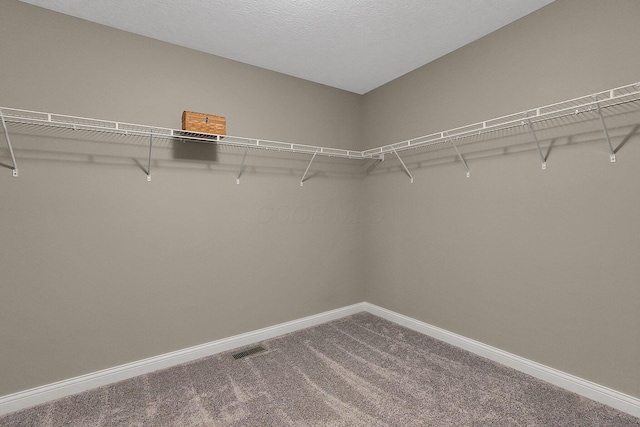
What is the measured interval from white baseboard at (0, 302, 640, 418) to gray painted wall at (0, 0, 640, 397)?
0.18ft

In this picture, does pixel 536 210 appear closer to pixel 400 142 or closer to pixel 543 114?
pixel 543 114

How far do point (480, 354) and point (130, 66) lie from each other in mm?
3393

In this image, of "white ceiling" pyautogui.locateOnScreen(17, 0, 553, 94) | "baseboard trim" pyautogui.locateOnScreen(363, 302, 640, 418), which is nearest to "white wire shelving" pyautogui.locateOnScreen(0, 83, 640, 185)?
"white ceiling" pyautogui.locateOnScreen(17, 0, 553, 94)

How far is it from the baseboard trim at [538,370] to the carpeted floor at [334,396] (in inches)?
1.8

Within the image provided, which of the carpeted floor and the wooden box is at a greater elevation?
the wooden box

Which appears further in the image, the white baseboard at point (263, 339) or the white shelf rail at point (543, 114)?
the white baseboard at point (263, 339)

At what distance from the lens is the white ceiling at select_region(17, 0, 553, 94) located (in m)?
1.96

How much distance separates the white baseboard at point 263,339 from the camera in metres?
1.82

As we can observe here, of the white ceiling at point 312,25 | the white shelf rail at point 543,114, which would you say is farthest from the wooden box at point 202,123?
the white shelf rail at point 543,114

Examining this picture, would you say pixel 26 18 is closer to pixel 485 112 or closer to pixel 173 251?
pixel 173 251

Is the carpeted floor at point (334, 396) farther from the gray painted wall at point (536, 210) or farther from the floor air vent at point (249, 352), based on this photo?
the gray painted wall at point (536, 210)

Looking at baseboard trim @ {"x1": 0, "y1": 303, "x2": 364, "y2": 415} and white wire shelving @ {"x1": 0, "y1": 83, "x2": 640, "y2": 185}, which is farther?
baseboard trim @ {"x1": 0, "y1": 303, "x2": 364, "y2": 415}

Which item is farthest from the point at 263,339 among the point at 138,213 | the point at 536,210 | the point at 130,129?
the point at 536,210

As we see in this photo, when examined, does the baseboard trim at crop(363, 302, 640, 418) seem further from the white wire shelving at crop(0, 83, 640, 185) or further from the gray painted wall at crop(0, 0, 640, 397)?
the white wire shelving at crop(0, 83, 640, 185)
